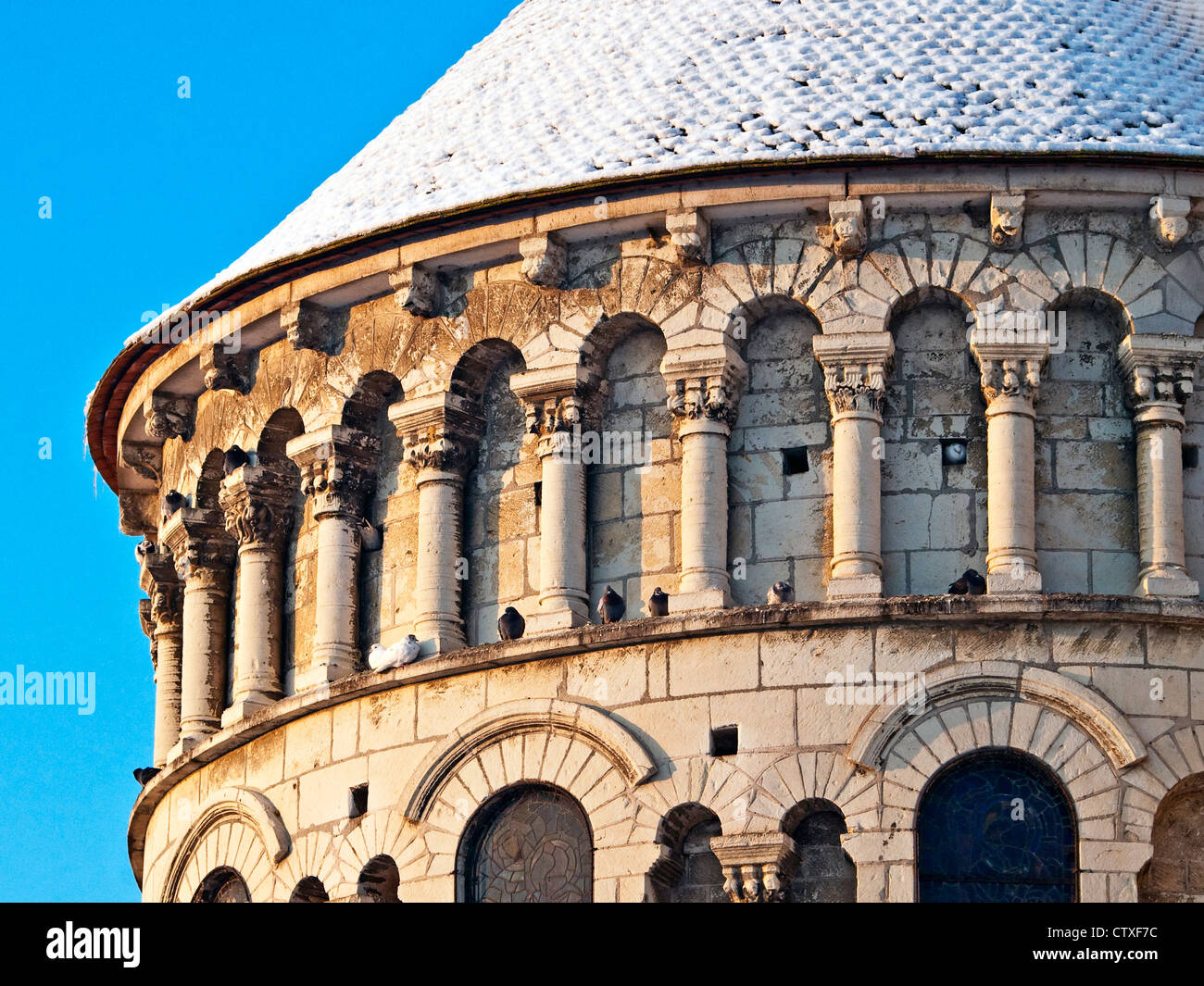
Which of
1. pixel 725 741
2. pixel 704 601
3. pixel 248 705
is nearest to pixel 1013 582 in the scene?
pixel 704 601

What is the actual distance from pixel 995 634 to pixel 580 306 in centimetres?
473

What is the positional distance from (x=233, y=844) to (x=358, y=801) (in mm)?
1751

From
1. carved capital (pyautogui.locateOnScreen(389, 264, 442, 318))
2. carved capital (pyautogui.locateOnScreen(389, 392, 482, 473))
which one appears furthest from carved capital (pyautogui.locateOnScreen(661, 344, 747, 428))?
carved capital (pyautogui.locateOnScreen(389, 264, 442, 318))

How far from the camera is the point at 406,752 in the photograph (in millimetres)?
33781

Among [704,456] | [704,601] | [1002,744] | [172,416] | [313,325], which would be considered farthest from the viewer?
[172,416]

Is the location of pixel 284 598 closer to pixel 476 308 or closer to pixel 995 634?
pixel 476 308

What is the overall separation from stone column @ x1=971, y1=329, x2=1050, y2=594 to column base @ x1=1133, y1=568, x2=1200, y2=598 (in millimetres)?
872

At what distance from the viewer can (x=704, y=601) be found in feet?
108

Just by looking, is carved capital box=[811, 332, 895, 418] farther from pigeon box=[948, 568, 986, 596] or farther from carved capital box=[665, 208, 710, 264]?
pigeon box=[948, 568, 986, 596]

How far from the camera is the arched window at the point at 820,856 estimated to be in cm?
3183

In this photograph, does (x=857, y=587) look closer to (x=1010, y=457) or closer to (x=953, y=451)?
(x=953, y=451)

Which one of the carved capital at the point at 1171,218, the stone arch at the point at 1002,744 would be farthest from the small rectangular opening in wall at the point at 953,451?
the carved capital at the point at 1171,218

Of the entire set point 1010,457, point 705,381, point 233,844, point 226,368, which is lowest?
point 233,844
